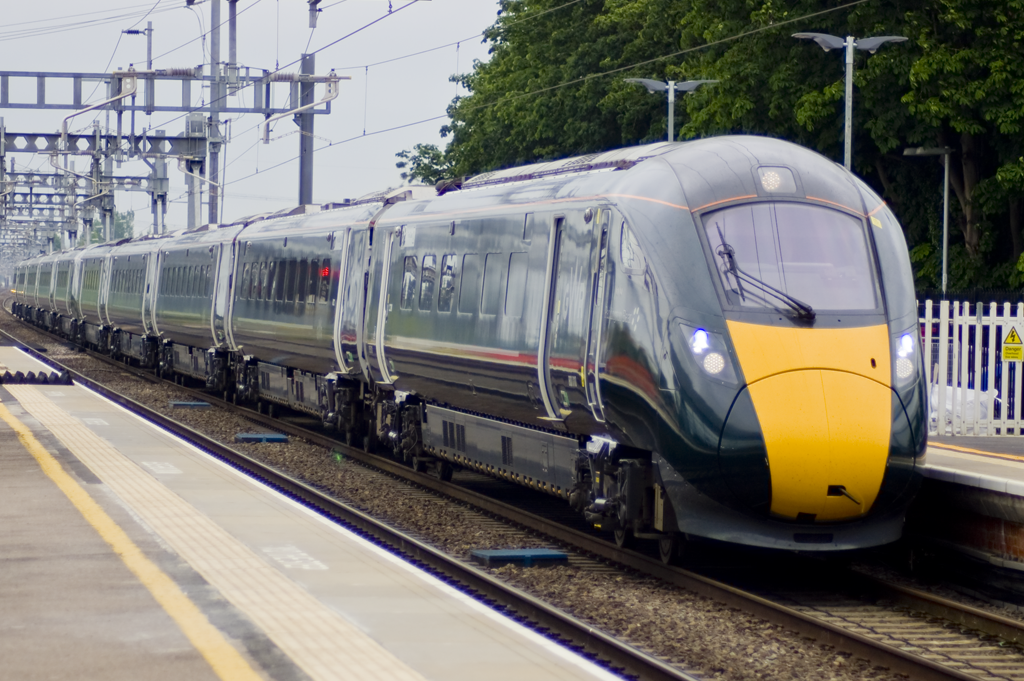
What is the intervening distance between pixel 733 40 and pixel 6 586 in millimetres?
31540

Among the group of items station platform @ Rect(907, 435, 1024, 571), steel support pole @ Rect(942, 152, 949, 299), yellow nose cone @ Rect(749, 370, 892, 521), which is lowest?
station platform @ Rect(907, 435, 1024, 571)

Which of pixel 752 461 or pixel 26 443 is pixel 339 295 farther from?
pixel 752 461

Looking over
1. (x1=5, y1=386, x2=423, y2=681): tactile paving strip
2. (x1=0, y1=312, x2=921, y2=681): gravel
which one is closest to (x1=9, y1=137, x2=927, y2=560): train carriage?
(x1=0, y1=312, x2=921, y2=681): gravel

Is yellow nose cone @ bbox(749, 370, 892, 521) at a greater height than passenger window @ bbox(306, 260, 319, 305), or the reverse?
passenger window @ bbox(306, 260, 319, 305)

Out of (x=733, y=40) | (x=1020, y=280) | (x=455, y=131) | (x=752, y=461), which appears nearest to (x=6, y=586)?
(x=752, y=461)

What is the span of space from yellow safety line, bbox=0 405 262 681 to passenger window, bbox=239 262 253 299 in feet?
33.9

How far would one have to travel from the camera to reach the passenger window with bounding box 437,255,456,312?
49.0ft

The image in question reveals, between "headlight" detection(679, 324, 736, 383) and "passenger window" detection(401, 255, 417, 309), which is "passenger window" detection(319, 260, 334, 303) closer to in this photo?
"passenger window" detection(401, 255, 417, 309)

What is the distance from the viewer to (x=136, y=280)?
126 feet

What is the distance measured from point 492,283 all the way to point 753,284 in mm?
3722

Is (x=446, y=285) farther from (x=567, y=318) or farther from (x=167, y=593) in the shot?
(x=167, y=593)

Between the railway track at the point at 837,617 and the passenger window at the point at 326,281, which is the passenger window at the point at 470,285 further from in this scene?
the passenger window at the point at 326,281

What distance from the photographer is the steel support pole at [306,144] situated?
3150 cm

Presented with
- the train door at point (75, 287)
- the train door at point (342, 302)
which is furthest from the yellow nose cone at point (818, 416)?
the train door at point (75, 287)
